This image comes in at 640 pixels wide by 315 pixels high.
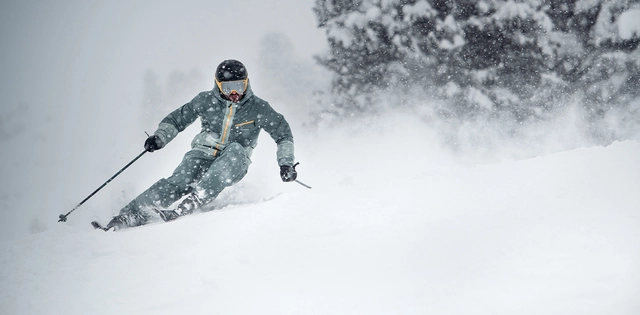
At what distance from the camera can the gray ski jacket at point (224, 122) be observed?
11.6 feet

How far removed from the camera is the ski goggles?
3.39 m

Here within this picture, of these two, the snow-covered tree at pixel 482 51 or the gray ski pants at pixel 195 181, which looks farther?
the snow-covered tree at pixel 482 51

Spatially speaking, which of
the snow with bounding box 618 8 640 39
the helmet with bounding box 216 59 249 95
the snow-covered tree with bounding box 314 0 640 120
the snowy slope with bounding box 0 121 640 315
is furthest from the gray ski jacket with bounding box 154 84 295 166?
the snow with bounding box 618 8 640 39

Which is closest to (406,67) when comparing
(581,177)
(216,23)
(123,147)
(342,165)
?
(342,165)

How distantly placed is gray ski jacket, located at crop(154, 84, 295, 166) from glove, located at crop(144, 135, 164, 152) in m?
0.07

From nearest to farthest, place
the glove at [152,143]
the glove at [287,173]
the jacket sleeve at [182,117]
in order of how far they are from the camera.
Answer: the glove at [152,143] → the glove at [287,173] → the jacket sleeve at [182,117]

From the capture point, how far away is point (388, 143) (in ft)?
32.2

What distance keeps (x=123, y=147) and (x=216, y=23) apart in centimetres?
448

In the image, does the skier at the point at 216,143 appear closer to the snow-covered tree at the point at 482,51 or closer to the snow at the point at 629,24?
the snow-covered tree at the point at 482,51

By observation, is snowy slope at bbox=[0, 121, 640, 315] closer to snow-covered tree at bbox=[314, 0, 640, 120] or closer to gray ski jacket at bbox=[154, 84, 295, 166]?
gray ski jacket at bbox=[154, 84, 295, 166]

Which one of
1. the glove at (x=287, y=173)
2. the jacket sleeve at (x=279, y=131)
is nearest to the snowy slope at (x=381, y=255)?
the glove at (x=287, y=173)

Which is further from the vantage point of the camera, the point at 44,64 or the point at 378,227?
the point at 44,64

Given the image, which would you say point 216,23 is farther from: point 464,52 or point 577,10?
point 577,10

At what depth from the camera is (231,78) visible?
3373 millimetres
